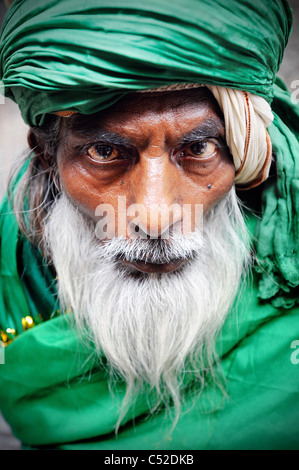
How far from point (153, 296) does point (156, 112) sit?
1.33ft

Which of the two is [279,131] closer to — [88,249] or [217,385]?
[88,249]

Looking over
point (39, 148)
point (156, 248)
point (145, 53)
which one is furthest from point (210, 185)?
point (39, 148)

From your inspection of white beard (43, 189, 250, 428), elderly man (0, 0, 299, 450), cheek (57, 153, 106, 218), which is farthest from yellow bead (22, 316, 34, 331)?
cheek (57, 153, 106, 218)

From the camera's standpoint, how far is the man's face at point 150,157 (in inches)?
33.5

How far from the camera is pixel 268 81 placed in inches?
35.6

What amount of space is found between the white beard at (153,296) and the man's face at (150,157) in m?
0.07

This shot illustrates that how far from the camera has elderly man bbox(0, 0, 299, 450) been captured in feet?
2.62

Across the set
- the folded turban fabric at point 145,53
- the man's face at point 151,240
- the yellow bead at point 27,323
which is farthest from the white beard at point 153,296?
the folded turban fabric at point 145,53

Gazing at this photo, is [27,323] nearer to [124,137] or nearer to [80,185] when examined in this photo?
[80,185]

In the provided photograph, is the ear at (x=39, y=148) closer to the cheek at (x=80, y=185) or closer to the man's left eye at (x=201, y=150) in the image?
the cheek at (x=80, y=185)

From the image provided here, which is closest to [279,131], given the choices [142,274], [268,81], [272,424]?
[268,81]

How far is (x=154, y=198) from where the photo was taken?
0.85m

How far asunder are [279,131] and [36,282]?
78 cm

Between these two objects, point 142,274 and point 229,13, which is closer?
point 229,13
